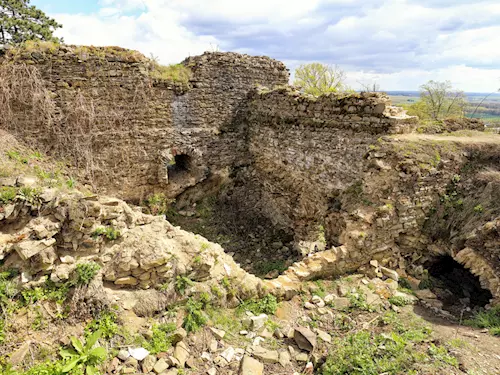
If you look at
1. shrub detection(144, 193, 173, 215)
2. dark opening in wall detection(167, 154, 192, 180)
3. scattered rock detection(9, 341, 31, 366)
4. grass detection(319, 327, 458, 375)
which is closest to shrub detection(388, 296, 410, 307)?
grass detection(319, 327, 458, 375)

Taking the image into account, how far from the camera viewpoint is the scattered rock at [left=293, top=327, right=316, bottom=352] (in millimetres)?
4648

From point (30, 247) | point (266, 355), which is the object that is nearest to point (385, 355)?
point (266, 355)

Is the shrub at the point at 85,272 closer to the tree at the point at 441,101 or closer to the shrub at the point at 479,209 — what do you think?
the shrub at the point at 479,209

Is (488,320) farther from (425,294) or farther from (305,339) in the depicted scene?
(305,339)

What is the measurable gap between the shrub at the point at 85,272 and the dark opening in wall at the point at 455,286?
6.19 meters

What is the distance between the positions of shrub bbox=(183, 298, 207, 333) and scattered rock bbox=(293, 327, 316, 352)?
140cm

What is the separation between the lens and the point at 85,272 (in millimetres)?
4215

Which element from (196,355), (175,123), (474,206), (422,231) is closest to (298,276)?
(196,355)

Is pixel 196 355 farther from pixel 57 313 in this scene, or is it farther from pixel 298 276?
pixel 298 276

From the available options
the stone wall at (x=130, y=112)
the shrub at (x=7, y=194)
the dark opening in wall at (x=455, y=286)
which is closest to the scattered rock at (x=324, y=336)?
the dark opening in wall at (x=455, y=286)

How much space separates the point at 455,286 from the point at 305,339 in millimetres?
4291

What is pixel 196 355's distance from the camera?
4.22m

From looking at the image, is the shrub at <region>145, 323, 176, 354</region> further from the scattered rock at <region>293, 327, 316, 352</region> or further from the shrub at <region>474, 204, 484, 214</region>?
the shrub at <region>474, 204, 484, 214</region>

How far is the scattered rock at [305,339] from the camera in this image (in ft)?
15.3
